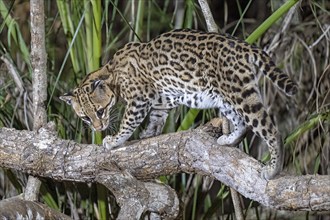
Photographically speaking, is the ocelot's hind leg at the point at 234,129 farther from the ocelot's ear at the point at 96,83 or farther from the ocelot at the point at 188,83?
the ocelot's ear at the point at 96,83

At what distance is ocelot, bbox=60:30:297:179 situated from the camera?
116 inches

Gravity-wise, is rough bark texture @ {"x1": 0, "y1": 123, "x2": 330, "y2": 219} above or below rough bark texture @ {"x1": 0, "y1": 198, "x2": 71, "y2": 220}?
above

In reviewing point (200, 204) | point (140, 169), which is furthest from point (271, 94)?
point (140, 169)

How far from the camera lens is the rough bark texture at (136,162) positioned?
2973 mm

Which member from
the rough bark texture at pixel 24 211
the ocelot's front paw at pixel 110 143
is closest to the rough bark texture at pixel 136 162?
the ocelot's front paw at pixel 110 143

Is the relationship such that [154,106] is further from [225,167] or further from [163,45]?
[225,167]

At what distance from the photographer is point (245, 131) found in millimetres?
3264

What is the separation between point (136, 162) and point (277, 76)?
645mm

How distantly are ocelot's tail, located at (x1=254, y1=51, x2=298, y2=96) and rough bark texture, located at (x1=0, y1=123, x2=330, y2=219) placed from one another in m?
0.28

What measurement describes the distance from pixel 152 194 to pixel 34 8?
0.87 metres

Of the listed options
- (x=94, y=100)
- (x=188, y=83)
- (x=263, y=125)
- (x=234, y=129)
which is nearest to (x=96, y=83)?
(x=94, y=100)

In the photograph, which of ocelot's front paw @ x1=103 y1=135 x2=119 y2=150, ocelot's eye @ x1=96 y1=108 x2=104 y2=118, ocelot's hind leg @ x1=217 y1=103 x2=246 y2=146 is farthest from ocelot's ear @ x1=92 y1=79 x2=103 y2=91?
ocelot's hind leg @ x1=217 y1=103 x2=246 y2=146

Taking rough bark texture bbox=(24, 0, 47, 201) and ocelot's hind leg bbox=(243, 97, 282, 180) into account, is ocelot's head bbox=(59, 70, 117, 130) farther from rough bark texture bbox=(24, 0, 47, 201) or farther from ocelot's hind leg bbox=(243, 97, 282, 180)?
ocelot's hind leg bbox=(243, 97, 282, 180)

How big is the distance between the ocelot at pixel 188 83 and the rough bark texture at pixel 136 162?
0.28 feet
